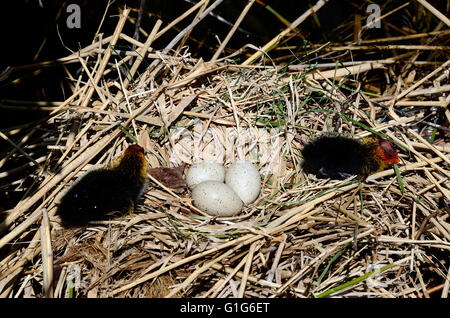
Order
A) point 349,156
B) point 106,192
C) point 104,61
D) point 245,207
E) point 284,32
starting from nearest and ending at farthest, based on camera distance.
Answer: point 106,192 < point 349,156 < point 245,207 < point 104,61 < point 284,32

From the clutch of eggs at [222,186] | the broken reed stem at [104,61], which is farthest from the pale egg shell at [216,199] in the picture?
the broken reed stem at [104,61]

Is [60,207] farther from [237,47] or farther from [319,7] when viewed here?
[319,7]

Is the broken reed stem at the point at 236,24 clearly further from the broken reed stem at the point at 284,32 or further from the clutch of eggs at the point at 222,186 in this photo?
the clutch of eggs at the point at 222,186

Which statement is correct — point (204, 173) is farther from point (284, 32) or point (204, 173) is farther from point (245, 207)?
point (284, 32)

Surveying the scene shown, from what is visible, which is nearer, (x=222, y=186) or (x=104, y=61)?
(x=222, y=186)

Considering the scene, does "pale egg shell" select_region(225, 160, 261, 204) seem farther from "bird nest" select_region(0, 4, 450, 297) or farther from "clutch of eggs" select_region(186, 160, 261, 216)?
"bird nest" select_region(0, 4, 450, 297)

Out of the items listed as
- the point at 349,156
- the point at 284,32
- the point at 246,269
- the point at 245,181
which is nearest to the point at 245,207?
the point at 245,181
